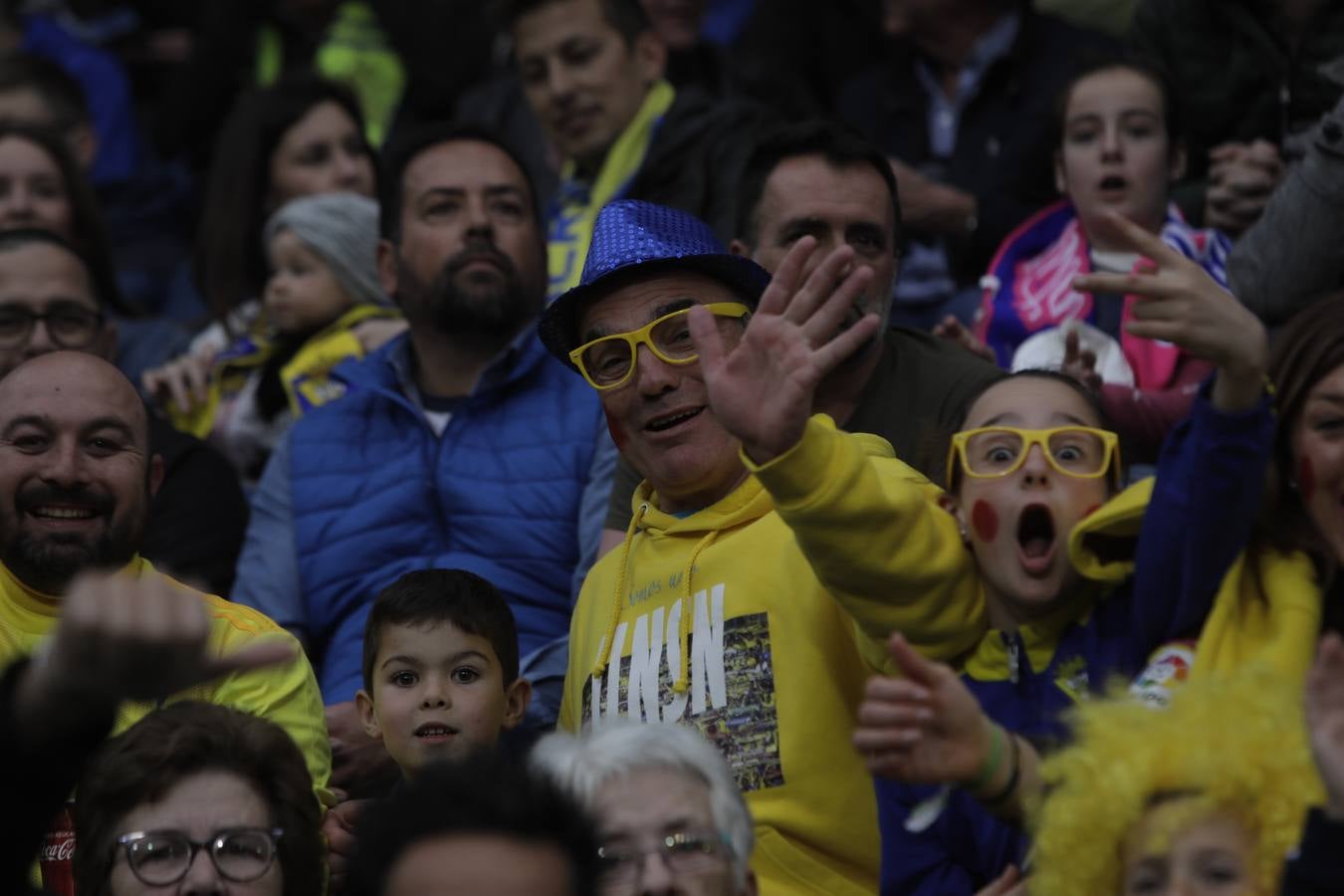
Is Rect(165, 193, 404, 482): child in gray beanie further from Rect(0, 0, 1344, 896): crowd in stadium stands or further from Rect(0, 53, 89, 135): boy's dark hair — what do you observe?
Rect(0, 53, 89, 135): boy's dark hair

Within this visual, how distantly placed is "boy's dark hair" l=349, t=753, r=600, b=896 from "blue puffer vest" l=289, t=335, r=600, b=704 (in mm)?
2339

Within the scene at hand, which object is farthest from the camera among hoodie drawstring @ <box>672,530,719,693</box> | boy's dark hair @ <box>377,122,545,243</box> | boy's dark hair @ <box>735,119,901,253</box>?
boy's dark hair @ <box>377,122,545,243</box>

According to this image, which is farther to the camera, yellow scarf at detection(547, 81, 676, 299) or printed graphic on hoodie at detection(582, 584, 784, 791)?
yellow scarf at detection(547, 81, 676, 299)

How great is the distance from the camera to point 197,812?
3598 millimetres

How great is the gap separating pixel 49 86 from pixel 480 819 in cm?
600

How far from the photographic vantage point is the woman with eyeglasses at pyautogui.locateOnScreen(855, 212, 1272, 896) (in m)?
3.14

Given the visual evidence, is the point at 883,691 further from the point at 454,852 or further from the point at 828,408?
the point at 828,408

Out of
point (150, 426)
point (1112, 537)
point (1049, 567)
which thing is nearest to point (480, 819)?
point (1049, 567)

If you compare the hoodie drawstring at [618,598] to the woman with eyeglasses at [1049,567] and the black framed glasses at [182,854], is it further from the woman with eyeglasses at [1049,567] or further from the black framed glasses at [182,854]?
the black framed glasses at [182,854]

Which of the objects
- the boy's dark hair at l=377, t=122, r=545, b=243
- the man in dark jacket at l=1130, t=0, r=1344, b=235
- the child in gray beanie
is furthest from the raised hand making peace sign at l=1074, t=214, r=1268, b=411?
the child in gray beanie

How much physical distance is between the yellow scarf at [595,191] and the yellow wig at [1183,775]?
3.58 metres

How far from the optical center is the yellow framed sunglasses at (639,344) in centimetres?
428

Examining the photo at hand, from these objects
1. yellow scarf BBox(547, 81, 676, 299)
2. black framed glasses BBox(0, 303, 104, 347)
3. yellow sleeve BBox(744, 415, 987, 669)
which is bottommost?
yellow sleeve BBox(744, 415, 987, 669)

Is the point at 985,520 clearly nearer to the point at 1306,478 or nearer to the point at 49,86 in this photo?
the point at 1306,478
